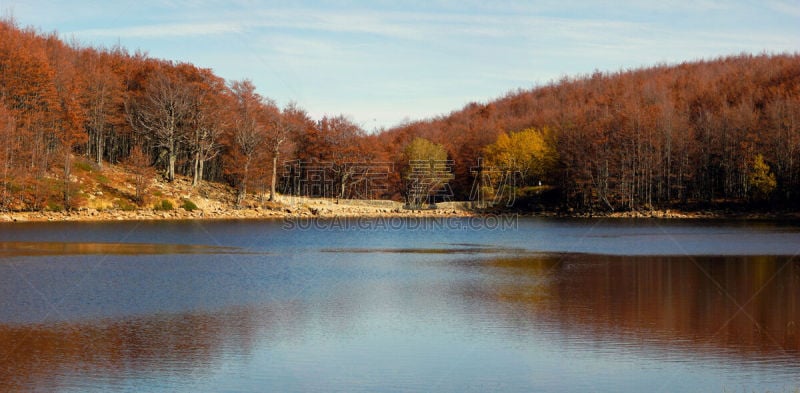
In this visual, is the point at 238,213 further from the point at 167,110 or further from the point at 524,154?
the point at 524,154

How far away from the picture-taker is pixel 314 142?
91500 millimetres

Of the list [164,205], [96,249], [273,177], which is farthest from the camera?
[273,177]

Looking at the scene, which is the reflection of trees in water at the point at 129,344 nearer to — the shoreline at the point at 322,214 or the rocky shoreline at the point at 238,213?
the shoreline at the point at 322,214

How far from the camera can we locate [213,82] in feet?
254

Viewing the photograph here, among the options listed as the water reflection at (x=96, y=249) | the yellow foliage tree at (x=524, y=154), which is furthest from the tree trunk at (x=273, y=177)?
the water reflection at (x=96, y=249)

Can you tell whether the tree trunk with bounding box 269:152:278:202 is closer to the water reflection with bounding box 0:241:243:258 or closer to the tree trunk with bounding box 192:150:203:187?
the tree trunk with bounding box 192:150:203:187

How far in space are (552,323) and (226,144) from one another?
63.7 m

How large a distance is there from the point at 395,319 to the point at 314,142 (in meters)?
73.9

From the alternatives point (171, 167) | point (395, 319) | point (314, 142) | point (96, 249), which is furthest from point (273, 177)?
point (395, 319)

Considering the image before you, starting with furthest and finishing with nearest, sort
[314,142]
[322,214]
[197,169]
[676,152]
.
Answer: [314,142] → [676,152] → [197,169] → [322,214]

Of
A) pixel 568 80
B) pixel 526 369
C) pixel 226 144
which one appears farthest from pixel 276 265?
pixel 568 80

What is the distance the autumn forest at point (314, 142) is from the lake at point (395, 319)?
28808 mm

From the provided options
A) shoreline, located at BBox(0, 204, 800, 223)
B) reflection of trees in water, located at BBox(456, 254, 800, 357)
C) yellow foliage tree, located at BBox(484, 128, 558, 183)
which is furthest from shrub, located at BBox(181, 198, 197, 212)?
reflection of trees in water, located at BBox(456, 254, 800, 357)

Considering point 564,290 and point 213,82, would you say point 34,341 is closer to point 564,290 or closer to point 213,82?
point 564,290
